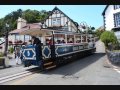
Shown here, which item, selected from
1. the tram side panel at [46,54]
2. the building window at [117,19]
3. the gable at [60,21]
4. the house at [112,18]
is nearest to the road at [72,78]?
the tram side panel at [46,54]

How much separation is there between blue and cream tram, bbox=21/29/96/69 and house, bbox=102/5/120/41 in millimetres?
13078

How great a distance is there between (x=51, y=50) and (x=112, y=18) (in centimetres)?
2149

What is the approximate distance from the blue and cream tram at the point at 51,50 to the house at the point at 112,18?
42.9ft

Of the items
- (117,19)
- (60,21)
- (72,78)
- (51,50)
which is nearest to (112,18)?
(117,19)

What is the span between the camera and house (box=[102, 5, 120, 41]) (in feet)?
107

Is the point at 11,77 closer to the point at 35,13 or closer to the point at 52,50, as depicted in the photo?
the point at 52,50

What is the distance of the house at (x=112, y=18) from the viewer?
107 feet

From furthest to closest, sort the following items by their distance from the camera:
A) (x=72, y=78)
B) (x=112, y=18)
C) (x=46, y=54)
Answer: (x=112, y=18) < (x=46, y=54) < (x=72, y=78)

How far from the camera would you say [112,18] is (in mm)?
33844

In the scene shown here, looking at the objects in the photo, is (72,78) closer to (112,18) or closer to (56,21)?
(112,18)

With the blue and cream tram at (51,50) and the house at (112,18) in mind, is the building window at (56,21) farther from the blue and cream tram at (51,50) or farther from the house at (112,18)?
the blue and cream tram at (51,50)

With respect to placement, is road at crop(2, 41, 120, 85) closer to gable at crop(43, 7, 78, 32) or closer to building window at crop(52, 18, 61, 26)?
gable at crop(43, 7, 78, 32)
